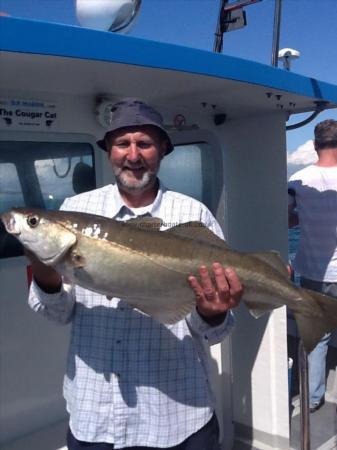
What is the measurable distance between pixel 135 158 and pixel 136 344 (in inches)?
34.9

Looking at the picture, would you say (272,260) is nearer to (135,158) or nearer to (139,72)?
(135,158)

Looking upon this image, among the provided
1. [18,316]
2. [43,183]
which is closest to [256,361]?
[18,316]

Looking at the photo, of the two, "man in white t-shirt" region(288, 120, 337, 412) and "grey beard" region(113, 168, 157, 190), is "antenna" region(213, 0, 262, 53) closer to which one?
"man in white t-shirt" region(288, 120, 337, 412)

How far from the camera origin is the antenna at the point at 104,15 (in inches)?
119

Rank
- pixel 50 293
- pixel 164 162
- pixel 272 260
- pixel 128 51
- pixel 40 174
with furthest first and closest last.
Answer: pixel 164 162 < pixel 40 174 < pixel 128 51 < pixel 272 260 < pixel 50 293

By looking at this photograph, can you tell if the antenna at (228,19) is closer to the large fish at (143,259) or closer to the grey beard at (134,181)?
the grey beard at (134,181)

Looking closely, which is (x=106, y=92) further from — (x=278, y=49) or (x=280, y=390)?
(x=280, y=390)

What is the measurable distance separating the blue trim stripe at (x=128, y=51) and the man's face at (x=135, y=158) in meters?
0.47

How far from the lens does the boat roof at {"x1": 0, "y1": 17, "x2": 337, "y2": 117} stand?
2.43 meters

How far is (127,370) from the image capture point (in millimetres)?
2422

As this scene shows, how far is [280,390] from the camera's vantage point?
4.42m

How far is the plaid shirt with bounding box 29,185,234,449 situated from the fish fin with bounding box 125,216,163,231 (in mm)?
387

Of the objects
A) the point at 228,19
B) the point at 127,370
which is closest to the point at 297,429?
the point at 127,370

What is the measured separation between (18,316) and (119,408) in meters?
1.49
